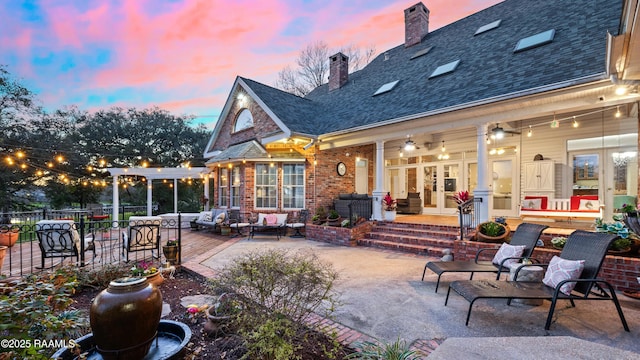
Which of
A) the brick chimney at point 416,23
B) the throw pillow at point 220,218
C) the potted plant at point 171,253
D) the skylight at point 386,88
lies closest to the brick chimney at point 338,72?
the brick chimney at point 416,23

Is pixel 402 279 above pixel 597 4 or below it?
below

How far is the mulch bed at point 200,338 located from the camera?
2602 millimetres

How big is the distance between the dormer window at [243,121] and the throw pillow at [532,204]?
9.86 metres

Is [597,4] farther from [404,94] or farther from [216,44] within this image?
[216,44]

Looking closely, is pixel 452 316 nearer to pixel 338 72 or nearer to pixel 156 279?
pixel 156 279

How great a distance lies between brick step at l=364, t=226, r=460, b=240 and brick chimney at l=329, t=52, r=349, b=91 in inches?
315

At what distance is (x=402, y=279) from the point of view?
15.6 ft

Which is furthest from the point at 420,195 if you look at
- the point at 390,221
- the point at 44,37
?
the point at 44,37

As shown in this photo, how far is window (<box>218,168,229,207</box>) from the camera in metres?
11.6

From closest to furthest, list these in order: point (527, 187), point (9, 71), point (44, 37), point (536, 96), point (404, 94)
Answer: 1. point (536, 96)
2. point (527, 187)
3. point (404, 94)
4. point (44, 37)
5. point (9, 71)

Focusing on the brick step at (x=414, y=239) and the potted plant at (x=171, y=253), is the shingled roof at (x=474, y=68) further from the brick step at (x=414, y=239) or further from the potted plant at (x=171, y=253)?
the potted plant at (x=171, y=253)

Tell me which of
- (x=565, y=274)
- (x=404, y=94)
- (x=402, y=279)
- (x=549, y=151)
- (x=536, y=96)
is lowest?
(x=402, y=279)

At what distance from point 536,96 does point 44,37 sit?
15040 millimetres

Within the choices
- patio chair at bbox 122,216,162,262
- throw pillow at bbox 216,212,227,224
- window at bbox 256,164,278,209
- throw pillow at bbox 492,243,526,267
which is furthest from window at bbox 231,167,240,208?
throw pillow at bbox 492,243,526,267
